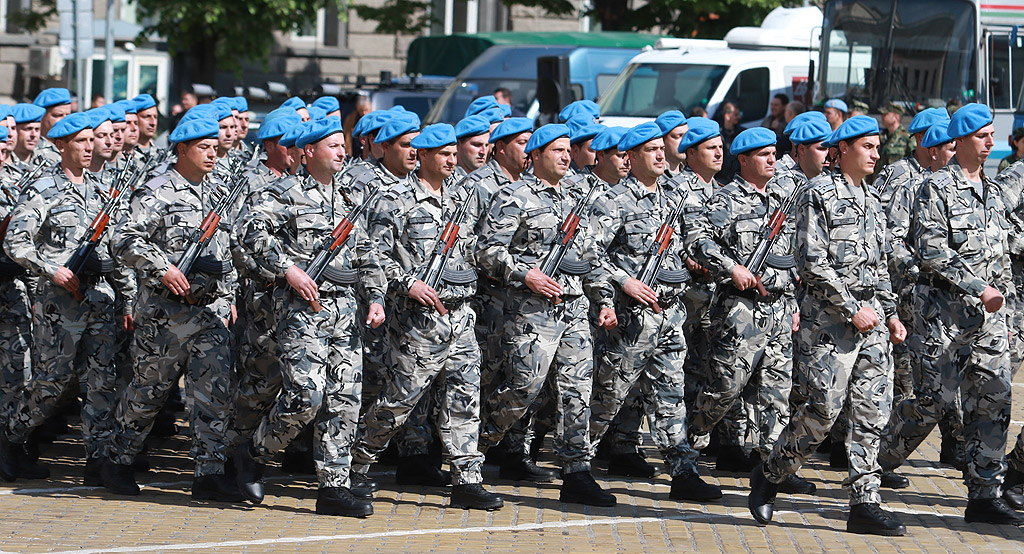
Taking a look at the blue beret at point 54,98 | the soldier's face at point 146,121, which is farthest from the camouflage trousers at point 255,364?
the blue beret at point 54,98

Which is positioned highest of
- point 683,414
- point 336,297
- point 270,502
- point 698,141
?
point 698,141

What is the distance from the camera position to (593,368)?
8180mm

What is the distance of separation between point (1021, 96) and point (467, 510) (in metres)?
10.2

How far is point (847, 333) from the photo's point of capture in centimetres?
720

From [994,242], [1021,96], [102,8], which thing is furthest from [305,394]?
[102,8]

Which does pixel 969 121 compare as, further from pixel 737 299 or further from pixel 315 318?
pixel 315 318

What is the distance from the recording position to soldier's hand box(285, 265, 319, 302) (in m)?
7.28

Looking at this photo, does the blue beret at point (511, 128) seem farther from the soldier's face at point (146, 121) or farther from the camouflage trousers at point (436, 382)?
the soldier's face at point (146, 121)

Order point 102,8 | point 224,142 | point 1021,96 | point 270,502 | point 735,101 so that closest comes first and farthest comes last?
point 270,502, point 224,142, point 1021,96, point 735,101, point 102,8

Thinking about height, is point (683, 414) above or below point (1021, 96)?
below

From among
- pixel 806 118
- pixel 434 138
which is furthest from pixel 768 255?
pixel 434 138

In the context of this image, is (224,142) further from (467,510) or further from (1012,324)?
(1012,324)

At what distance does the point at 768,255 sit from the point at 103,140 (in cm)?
374

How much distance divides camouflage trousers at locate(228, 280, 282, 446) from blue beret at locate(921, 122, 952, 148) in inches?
130
